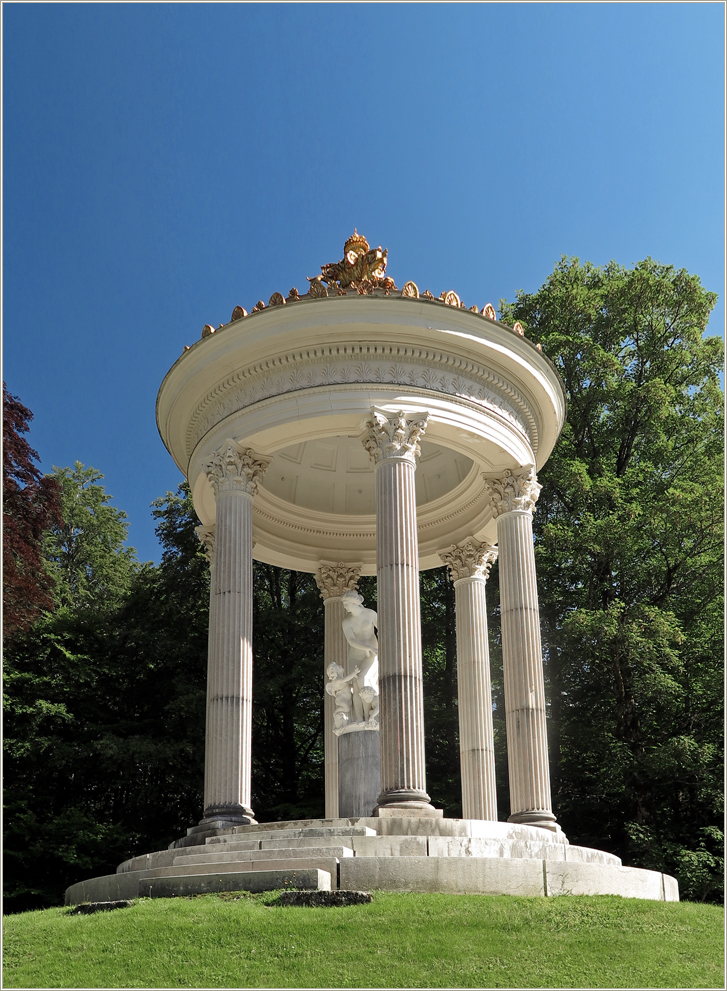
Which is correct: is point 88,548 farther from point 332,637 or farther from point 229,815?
point 229,815

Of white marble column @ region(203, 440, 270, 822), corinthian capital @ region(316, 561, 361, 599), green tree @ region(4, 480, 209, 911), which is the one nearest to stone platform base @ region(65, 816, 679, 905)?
white marble column @ region(203, 440, 270, 822)

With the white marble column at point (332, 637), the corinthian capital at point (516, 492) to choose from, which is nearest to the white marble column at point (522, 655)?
the corinthian capital at point (516, 492)

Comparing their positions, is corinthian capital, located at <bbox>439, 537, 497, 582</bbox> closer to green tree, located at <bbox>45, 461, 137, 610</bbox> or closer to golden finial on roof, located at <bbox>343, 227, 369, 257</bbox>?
golden finial on roof, located at <bbox>343, 227, 369, 257</bbox>

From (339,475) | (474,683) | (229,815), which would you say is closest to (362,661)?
(229,815)

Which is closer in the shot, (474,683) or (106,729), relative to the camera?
(474,683)

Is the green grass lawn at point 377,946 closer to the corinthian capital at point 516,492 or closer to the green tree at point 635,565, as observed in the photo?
the corinthian capital at point 516,492

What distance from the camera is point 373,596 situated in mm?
48250

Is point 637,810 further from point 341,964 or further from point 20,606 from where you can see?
point 341,964

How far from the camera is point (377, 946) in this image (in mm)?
15258

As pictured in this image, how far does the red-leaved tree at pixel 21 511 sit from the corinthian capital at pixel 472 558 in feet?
40.5

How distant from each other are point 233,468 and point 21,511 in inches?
294

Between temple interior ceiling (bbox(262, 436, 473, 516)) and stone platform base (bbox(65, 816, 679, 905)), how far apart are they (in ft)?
45.8

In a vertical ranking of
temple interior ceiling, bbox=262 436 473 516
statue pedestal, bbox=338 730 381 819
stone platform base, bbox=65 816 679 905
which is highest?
temple interior ceiling, bbox=262 436 473 516

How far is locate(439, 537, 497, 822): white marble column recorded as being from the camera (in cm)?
3081
